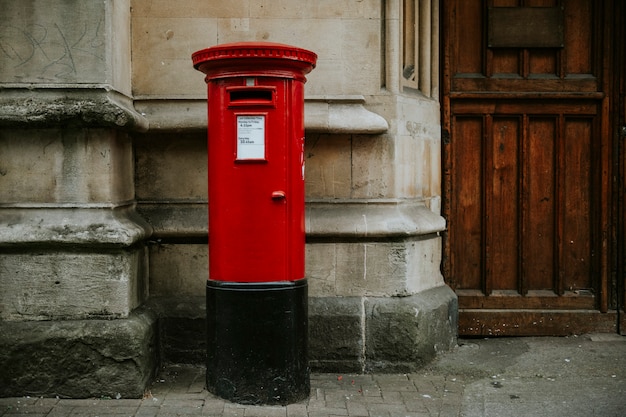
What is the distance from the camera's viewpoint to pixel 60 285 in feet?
15.2

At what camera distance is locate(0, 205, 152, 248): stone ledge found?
4555 millimetres

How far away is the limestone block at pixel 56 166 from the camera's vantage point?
4.64 meters

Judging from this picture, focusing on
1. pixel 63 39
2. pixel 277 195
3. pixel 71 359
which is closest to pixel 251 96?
pixel 277 195

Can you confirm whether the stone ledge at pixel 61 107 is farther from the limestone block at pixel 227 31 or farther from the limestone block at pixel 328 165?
the limestone block at pixel 328 165

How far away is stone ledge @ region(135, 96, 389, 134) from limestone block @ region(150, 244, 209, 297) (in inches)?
35.2

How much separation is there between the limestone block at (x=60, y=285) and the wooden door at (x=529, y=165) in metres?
2.78

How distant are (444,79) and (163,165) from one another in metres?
2.40

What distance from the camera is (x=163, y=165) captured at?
5262mm

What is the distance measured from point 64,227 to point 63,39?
1213mm

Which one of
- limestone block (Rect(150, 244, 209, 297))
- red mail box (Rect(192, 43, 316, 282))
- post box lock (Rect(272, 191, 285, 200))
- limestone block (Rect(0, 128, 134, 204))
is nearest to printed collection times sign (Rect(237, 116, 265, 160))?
red mail box (Rect(192, 43, 316, 282))

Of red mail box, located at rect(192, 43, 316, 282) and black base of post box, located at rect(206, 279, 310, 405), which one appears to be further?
black base of post box, located at rect(206, 279, 310, 405)

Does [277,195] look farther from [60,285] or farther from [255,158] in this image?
[60,285]

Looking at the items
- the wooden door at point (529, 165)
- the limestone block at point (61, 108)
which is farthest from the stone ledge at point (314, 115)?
the wooden door at point (529, 165)

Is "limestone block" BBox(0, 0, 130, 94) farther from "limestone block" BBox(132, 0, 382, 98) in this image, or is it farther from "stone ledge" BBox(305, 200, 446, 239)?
"stone ledge" BBox(305, 200, 446, 239)
